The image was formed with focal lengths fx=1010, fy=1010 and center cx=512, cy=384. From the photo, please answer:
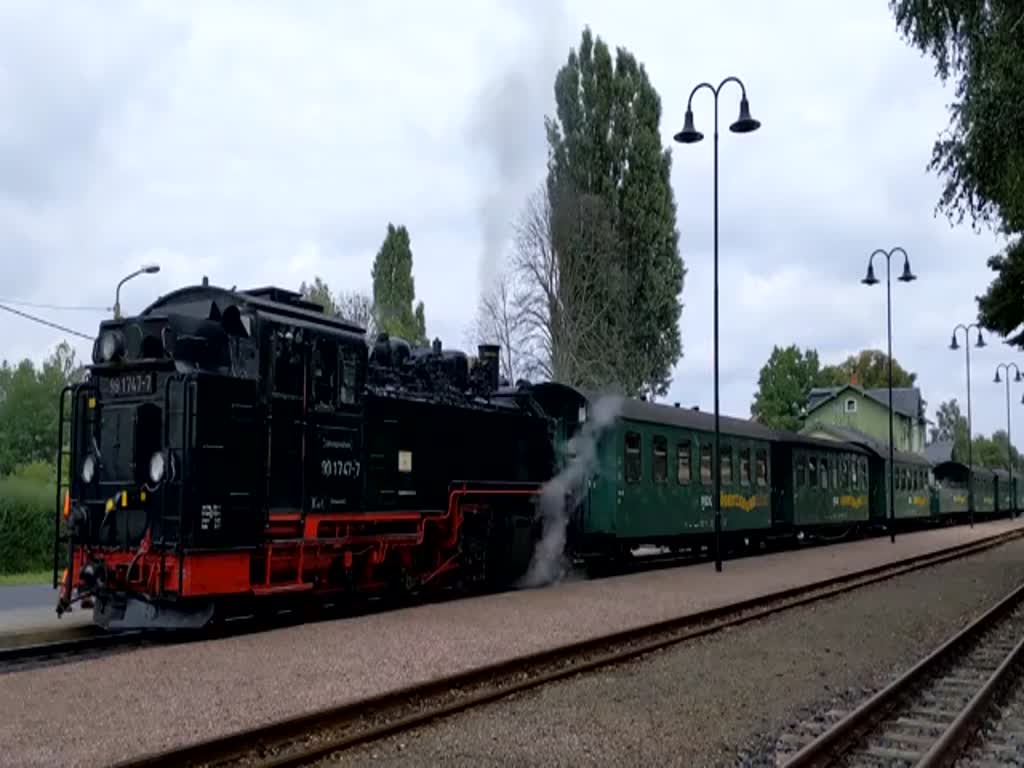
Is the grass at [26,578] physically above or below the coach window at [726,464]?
below

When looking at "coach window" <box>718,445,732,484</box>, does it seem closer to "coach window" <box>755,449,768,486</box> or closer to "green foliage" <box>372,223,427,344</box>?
"coach window" <box>755,449,768,486</box>

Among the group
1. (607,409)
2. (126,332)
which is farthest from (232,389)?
(607,409)

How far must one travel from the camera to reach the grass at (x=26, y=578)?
60.1ft

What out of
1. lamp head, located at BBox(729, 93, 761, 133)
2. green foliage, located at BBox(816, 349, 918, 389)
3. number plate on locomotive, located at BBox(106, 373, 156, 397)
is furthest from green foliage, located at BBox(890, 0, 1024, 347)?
green foliage, located at BBox(816, 349, 918, 389)

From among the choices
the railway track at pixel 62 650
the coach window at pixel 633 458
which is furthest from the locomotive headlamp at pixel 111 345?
the coach window at pixel 633 458

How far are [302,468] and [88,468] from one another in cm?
240

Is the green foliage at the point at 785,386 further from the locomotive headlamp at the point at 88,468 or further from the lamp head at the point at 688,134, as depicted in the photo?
the locomotive headlamp at the point at 88,468

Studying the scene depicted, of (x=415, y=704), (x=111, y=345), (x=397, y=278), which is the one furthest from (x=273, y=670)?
(x=397, y=278)

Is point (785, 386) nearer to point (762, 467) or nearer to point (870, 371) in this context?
point (870, 371)

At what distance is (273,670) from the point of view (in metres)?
9.09

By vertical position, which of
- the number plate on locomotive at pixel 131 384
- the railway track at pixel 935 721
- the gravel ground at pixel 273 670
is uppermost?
the number plate on locomotive at pixel 131 384

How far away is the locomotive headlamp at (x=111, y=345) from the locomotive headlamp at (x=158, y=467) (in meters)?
1.38

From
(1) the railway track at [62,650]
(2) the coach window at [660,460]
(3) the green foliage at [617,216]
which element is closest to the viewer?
(1) the railway track at [62,650]

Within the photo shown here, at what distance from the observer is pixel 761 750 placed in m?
6.86
